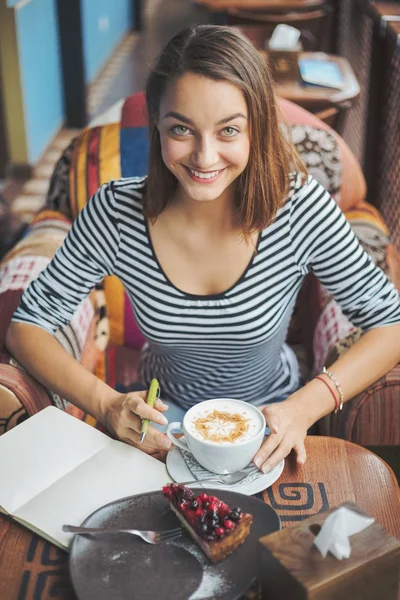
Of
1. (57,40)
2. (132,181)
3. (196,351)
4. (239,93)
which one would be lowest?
(57,40)

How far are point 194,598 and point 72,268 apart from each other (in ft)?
2.69

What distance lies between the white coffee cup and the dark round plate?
8 cm

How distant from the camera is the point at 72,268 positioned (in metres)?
1.61

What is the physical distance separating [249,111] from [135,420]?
58cm

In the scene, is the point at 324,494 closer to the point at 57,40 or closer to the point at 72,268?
the point at 72,268

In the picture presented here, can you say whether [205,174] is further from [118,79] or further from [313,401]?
[118,79]

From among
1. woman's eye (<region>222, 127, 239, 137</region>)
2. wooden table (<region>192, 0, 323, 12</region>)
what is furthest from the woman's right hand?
wooden table (<region>192, 0, 323, 12</region>)

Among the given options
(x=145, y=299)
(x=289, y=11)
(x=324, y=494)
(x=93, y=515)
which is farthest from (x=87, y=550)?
(x=289, y=11)

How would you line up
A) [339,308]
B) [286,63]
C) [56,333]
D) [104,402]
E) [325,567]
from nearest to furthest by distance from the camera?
[325,567] < [104,402] < [56,333] < [339,308] < [286,63]

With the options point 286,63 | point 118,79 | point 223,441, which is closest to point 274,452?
point 223,441

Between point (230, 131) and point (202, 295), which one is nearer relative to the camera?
point (230, 131)

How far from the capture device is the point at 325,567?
2.94ft

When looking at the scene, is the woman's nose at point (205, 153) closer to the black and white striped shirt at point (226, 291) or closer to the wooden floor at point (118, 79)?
the black and white striped shirt at point (226, 291)

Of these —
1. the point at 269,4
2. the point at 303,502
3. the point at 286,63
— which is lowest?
the point at 269,4
